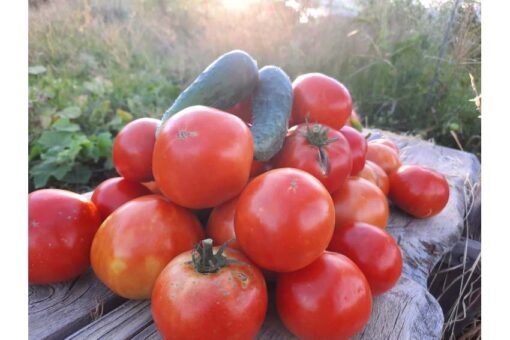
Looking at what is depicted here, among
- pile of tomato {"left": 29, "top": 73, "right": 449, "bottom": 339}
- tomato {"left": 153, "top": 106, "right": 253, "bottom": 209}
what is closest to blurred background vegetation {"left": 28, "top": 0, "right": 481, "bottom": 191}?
pile of tomato {"left": 29, "top": 73, "right": 449, "bottom": 339}

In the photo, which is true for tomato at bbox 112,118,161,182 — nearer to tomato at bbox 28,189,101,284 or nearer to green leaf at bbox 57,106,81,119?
tomato at bbox 28,189,101,284

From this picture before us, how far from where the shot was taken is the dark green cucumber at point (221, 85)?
3.34ft

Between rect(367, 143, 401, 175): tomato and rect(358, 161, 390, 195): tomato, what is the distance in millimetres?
117

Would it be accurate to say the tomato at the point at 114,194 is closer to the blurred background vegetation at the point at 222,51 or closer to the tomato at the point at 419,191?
the tomato at the point at 419,191

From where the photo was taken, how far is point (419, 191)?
4.61 ft

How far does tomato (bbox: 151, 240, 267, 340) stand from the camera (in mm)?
703

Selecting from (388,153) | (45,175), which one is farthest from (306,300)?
(45,175)

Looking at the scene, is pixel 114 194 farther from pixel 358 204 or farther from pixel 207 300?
pixel 358 204

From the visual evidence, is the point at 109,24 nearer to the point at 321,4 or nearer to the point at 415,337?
the point at 321,4

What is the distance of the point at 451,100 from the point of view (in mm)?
3432

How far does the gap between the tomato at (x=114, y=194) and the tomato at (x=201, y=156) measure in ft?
0.87

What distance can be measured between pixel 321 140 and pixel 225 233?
0.32 metres

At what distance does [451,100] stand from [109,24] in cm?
384

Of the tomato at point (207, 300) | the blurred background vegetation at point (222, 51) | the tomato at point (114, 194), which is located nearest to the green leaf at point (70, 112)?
the blurred background vegetation at point (222, 51)
